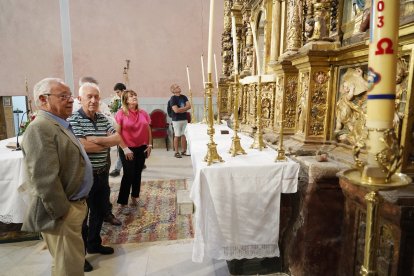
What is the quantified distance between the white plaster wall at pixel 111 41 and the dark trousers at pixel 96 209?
20.9ft

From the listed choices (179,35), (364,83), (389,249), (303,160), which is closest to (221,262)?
(303,160)

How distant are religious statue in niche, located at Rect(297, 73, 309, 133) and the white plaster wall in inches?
267

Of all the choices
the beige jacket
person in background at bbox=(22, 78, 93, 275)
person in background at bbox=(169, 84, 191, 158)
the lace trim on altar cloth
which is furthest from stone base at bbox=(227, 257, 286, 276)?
person in background at bbox=(169, 84, 191, 158)

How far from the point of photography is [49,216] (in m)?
1.73

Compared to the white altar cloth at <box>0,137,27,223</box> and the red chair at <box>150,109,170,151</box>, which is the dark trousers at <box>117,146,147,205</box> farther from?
the red chair at <box>150,109,170,151</box>

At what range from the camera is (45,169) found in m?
1.68

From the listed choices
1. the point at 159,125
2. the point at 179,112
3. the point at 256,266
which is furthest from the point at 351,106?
the point at 159,125

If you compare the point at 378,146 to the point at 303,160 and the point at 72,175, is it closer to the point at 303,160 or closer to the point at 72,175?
the point at 303,160

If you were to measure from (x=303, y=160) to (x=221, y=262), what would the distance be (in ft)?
4.20

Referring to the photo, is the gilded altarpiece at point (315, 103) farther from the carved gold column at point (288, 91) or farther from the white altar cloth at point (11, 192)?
the white altar cloth at point (11, 192)

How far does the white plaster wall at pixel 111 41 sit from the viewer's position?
8.21 meters

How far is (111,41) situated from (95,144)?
22.7 feet

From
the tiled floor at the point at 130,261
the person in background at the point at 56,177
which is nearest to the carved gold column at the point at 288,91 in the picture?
the tiled floor at the point at 130,261

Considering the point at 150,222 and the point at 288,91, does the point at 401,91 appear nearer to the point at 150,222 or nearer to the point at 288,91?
the point at 288,91
